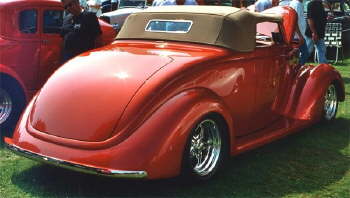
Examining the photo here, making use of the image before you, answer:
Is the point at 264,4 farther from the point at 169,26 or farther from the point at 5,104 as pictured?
the point at 5,104

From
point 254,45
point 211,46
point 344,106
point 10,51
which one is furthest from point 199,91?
point 344,106

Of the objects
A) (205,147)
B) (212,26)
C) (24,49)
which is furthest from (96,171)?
(24,49)

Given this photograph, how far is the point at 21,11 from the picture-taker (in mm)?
6637

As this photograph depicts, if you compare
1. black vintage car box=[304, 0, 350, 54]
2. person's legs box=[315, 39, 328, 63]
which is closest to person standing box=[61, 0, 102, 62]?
person's legs box=[315, 39, 328, 63]

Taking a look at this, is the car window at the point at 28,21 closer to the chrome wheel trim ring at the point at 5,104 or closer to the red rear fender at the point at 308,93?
the chrome wheel trim ring at the point at 5,104

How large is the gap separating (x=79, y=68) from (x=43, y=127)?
0.64 metres

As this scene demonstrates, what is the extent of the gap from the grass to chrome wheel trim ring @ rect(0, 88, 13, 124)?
37.0 inches

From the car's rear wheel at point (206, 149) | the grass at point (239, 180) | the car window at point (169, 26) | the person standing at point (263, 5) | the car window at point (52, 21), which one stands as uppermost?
the car window at point (169, 26)

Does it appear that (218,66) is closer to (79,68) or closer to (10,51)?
(79,68)

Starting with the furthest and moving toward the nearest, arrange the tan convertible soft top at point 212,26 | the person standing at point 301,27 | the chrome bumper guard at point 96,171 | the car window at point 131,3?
the car window at point 131,3 → the person standing at point 301,27 → the tan convertible soft top at point 212,26 → the chrome bumper guard at point 96,171

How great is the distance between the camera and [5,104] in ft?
20.9

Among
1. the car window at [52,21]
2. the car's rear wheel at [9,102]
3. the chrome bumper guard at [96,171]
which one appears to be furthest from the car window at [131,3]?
the chrome bumper guard at [96,171]

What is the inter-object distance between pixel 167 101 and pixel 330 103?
3.34 m

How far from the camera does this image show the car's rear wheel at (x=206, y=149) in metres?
4.27
